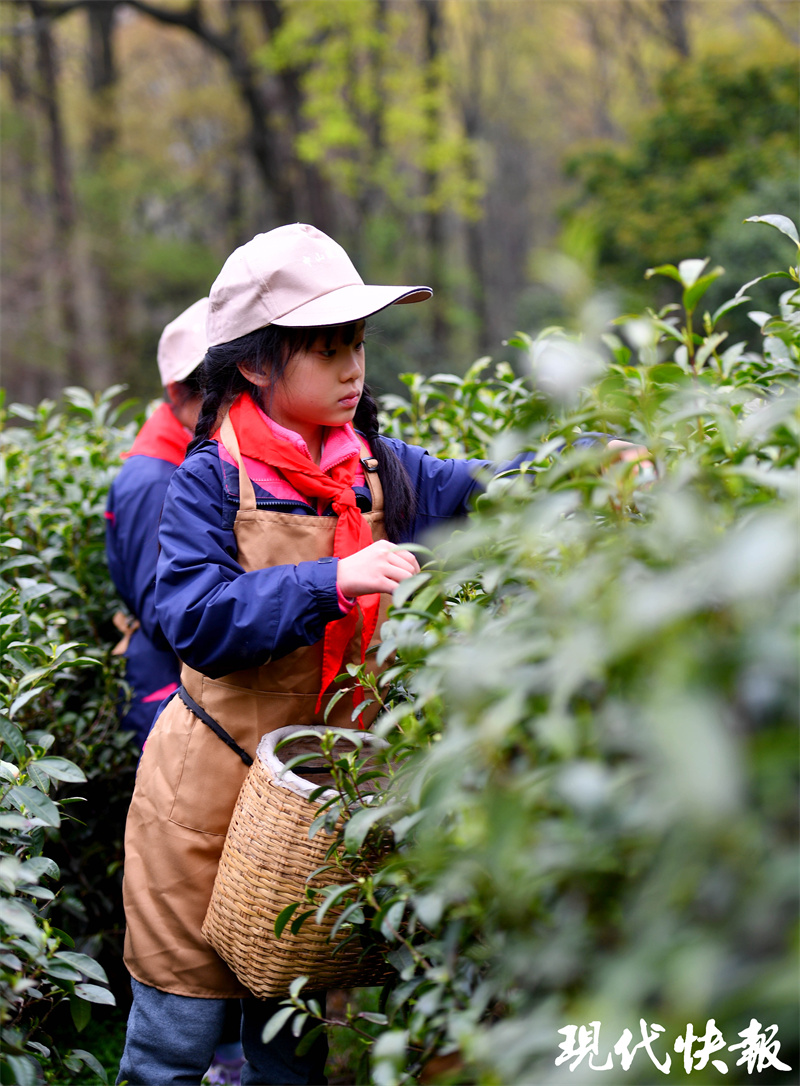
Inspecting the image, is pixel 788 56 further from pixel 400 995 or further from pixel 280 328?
pixel 400 995

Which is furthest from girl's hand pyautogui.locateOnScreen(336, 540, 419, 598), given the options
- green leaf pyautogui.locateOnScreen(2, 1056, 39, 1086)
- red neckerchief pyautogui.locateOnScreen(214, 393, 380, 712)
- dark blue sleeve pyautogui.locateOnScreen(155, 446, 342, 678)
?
green leaf pyautogui.locateOnScreen(2, 1056, 39, 1086)

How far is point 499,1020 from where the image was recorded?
3.80 ft

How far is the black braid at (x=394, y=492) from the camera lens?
7.11 feet

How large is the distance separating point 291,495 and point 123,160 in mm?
19348

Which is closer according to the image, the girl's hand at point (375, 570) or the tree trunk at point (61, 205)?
the girl's hand at point (375, 570)

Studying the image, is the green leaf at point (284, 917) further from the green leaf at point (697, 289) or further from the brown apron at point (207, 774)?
the green leaf at point (697, 289)

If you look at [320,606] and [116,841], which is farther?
[116,841]

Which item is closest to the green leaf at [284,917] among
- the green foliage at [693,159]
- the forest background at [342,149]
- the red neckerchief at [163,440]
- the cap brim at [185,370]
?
the red neckerchief at [163,440]

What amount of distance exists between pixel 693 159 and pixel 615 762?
14.0 meters

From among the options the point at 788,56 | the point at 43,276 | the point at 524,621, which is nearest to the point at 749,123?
the point at 788,56

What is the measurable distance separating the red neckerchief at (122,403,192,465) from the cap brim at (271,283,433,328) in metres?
0.98

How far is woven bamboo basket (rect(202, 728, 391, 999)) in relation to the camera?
1658mm

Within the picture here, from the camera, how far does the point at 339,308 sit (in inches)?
78.2

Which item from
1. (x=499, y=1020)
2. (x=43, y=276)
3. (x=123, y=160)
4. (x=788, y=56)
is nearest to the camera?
(x=499, y=1020)
